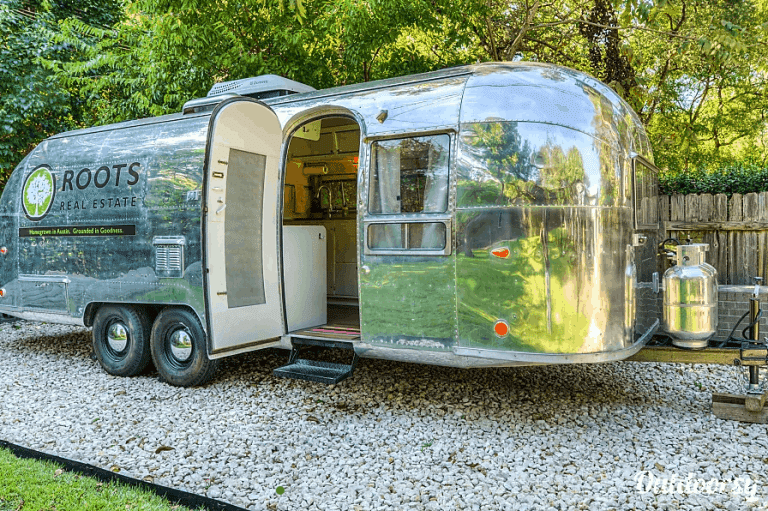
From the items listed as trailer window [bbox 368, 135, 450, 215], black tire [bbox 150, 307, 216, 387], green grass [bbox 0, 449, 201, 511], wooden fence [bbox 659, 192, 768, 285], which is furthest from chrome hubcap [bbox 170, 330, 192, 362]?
wooden fence [bbox 659, 192, 768, 285]

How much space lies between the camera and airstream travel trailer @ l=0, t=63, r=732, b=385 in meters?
4.49

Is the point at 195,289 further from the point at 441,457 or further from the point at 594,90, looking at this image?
the point at 594,90

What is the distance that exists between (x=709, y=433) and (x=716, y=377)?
6.04 feet

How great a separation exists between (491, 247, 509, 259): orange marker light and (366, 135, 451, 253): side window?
1.26 ft

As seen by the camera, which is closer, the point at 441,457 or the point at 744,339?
the point at 441,457

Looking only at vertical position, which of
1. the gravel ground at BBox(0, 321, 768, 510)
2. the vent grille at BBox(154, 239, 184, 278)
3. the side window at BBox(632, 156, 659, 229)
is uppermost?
the side window at BBox(632, 156, 659, 229)

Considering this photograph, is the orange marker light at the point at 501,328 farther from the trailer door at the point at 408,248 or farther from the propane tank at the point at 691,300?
the propane tank at the point at 691,300

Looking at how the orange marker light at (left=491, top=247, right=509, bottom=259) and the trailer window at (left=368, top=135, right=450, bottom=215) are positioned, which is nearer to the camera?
the orange marker light at (left=491, top=247, right=509, bottom=259)

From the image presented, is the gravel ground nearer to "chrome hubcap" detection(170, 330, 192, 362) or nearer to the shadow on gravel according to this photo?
the shadow on gravel

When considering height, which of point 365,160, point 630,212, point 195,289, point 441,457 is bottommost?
point 441,457

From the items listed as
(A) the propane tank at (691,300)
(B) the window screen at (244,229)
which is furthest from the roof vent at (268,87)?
(A) the propane tank at (691,300)

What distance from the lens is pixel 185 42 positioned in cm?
806

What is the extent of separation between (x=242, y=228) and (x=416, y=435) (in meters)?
2.59

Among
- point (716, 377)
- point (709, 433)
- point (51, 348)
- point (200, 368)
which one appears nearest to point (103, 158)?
point (200, 368)
